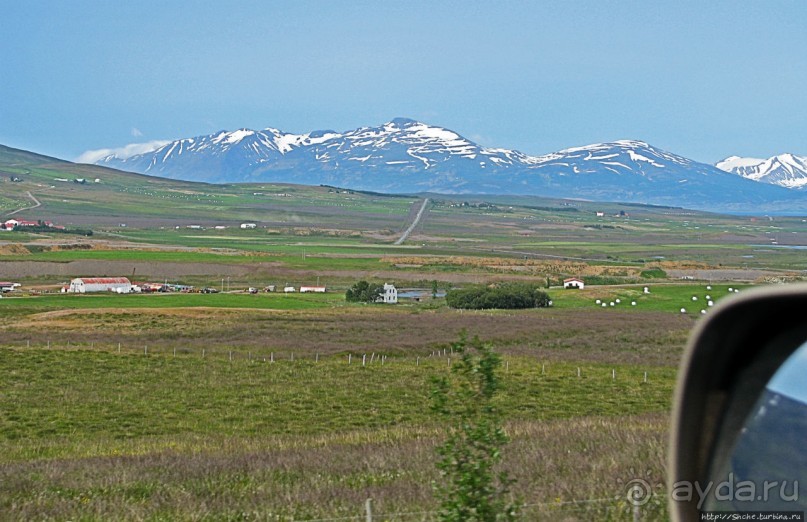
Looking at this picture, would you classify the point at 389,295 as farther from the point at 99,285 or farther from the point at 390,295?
the point at 99,285

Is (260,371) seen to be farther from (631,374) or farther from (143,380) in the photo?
(631,374)

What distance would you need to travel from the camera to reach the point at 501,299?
64.9 meters

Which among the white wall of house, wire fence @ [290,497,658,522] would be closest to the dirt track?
the white wall of house

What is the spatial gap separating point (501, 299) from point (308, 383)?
37327 mm

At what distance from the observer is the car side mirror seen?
234 centimetres

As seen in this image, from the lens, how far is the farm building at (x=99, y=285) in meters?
74.9

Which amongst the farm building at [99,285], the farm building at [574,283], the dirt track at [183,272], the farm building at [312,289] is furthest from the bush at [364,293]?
the farm building at [99,285]

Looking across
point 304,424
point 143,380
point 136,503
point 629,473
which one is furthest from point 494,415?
point 143,380

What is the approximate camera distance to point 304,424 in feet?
69.5

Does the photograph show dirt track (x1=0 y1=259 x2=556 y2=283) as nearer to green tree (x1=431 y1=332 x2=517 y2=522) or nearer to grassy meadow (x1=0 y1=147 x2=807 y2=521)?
grassy meadow (x1=0 y1=147 x2=807 y2=521)

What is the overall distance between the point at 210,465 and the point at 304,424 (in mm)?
11549

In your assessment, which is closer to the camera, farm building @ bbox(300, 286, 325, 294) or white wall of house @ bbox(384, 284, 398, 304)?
white wall of house @ bbox(384, 284, 398, 304)

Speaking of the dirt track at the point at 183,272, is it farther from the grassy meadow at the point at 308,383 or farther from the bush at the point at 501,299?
the bush at the point at 501,299

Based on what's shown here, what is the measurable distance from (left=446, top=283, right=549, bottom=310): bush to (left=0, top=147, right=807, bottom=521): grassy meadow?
1.49 metres
